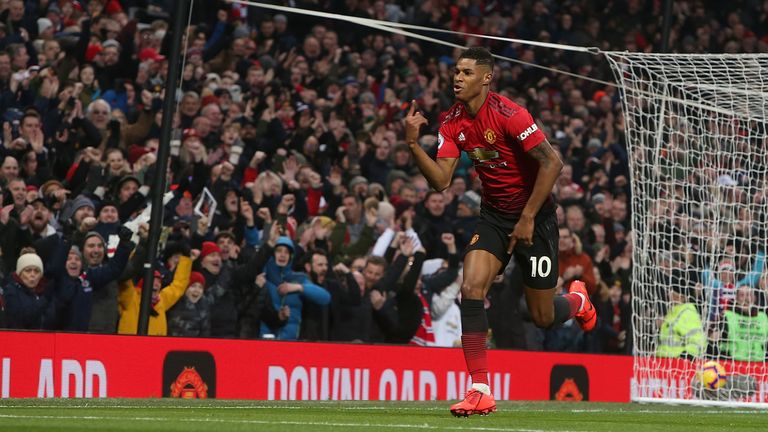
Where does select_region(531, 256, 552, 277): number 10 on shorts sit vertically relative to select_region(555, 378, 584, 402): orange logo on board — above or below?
above

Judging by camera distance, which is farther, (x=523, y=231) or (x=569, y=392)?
(x=569, y=392)

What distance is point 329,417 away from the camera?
8.57m

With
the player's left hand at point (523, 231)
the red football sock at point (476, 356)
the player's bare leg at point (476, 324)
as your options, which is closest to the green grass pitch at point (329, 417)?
the player's bare leg at point (476, 324)

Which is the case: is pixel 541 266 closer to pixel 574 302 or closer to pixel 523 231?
pixel 523 231

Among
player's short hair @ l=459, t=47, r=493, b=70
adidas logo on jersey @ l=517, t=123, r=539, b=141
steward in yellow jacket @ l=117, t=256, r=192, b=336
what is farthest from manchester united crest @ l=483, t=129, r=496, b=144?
steward in yellow jacket @ l=117, t=256, r=192, b=336

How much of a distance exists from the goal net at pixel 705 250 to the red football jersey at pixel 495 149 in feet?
16.7

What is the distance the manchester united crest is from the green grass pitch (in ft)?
5.75

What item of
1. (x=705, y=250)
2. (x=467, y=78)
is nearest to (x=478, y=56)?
(x=467, y=78)

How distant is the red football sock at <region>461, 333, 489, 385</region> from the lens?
8.62m

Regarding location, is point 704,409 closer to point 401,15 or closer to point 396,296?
point 396,296

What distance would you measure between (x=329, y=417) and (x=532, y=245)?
1762 millimetres

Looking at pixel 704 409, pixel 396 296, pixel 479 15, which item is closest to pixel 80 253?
pixel 396 296

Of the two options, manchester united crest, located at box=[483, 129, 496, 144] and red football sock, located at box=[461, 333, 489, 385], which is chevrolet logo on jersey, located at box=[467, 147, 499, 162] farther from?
red football sock, located at box=[461, 333, 489, 385]

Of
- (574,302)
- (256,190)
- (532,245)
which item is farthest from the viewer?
(256,190)
